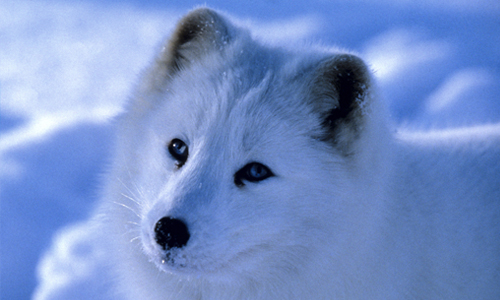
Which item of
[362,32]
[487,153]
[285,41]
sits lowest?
[487,153]

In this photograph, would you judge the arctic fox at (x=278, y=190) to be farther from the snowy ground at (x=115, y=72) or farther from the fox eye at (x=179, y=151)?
the snowy ground at (x=115, y=72)

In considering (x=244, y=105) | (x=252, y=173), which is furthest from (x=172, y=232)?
(x=244, y=105)

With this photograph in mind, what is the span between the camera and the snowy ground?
3.86m

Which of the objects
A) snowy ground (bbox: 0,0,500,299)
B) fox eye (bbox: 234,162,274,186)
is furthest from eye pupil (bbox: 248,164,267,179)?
snowy ground (bbox: 0,0,500,299)

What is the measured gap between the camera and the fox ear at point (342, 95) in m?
2.08

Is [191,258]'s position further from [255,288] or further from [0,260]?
[0,260]

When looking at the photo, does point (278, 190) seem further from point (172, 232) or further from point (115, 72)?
point (115, 72)

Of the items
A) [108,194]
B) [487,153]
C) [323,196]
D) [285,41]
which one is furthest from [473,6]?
[108,194]

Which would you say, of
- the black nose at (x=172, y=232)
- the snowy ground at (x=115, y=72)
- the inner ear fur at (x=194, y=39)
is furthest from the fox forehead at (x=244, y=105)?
the snowy ground at (x=115, y=72)

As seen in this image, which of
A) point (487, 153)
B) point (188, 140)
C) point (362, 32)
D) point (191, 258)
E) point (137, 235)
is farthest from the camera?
point (362, 32)

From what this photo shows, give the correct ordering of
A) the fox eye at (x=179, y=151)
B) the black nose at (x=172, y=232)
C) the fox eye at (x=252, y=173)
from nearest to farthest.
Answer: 1. the black nose at (x=172, y=232)
2. the fox eye at (x=252, y=173)
3. the fox eye at (x=179, y=151)

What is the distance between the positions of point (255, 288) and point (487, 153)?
5.41ft

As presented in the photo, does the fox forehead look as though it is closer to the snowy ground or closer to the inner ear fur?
the inner ear fur

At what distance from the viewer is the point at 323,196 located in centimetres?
217
